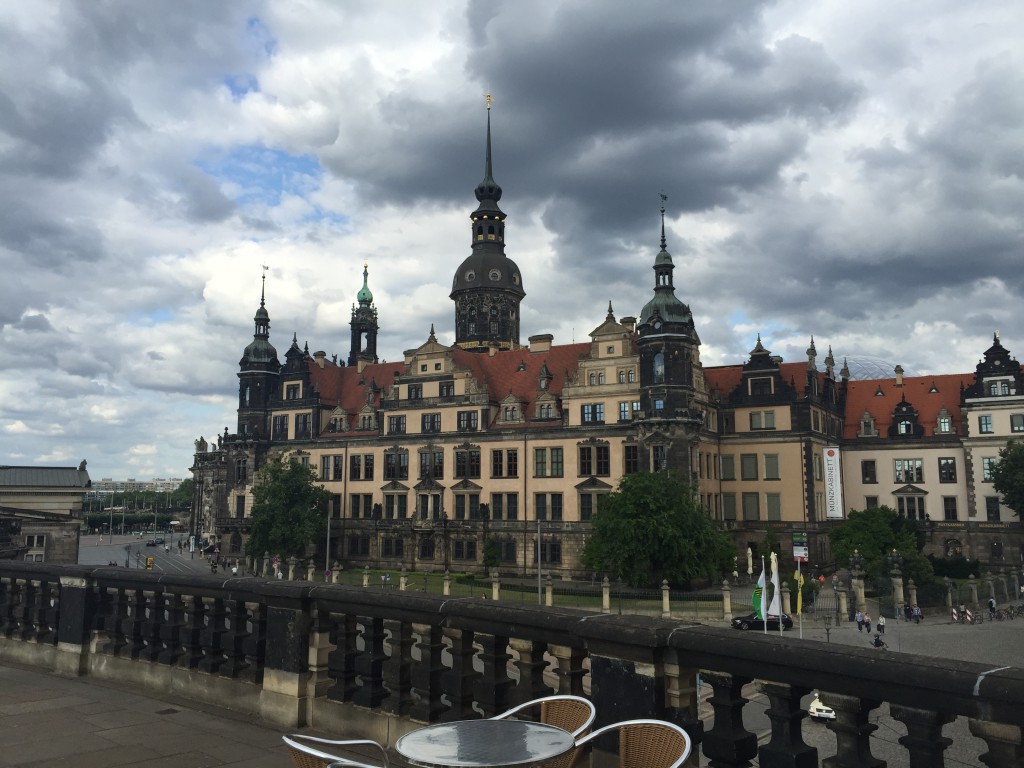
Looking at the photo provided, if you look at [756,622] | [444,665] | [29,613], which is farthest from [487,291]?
[444,665]

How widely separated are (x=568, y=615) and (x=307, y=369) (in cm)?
7355

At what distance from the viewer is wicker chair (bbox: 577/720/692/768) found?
5.20 meters

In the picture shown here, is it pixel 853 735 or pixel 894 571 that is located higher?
pixel 853 735

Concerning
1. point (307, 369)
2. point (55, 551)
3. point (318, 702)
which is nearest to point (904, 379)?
point (307, 369)

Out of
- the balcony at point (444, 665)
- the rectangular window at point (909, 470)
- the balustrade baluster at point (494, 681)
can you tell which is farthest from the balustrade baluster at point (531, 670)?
the rectangular window at point (909, 470)

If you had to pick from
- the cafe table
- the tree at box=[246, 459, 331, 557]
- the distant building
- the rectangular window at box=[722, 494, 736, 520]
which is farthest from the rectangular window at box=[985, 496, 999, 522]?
the cafe table

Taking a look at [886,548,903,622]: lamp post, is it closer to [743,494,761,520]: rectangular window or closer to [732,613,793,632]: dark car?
[732,613,793,632]: dark car

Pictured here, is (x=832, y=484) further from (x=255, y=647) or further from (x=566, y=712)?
(x=566, y=712)

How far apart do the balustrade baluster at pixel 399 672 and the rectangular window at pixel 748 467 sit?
6205 cm

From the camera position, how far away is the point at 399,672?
817 cm

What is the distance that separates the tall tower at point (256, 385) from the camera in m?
78.5

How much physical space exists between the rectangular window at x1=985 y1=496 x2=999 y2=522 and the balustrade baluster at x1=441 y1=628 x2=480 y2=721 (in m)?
75.4

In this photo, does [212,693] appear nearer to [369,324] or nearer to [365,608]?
[365,608]

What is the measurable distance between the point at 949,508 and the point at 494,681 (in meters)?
76.5
